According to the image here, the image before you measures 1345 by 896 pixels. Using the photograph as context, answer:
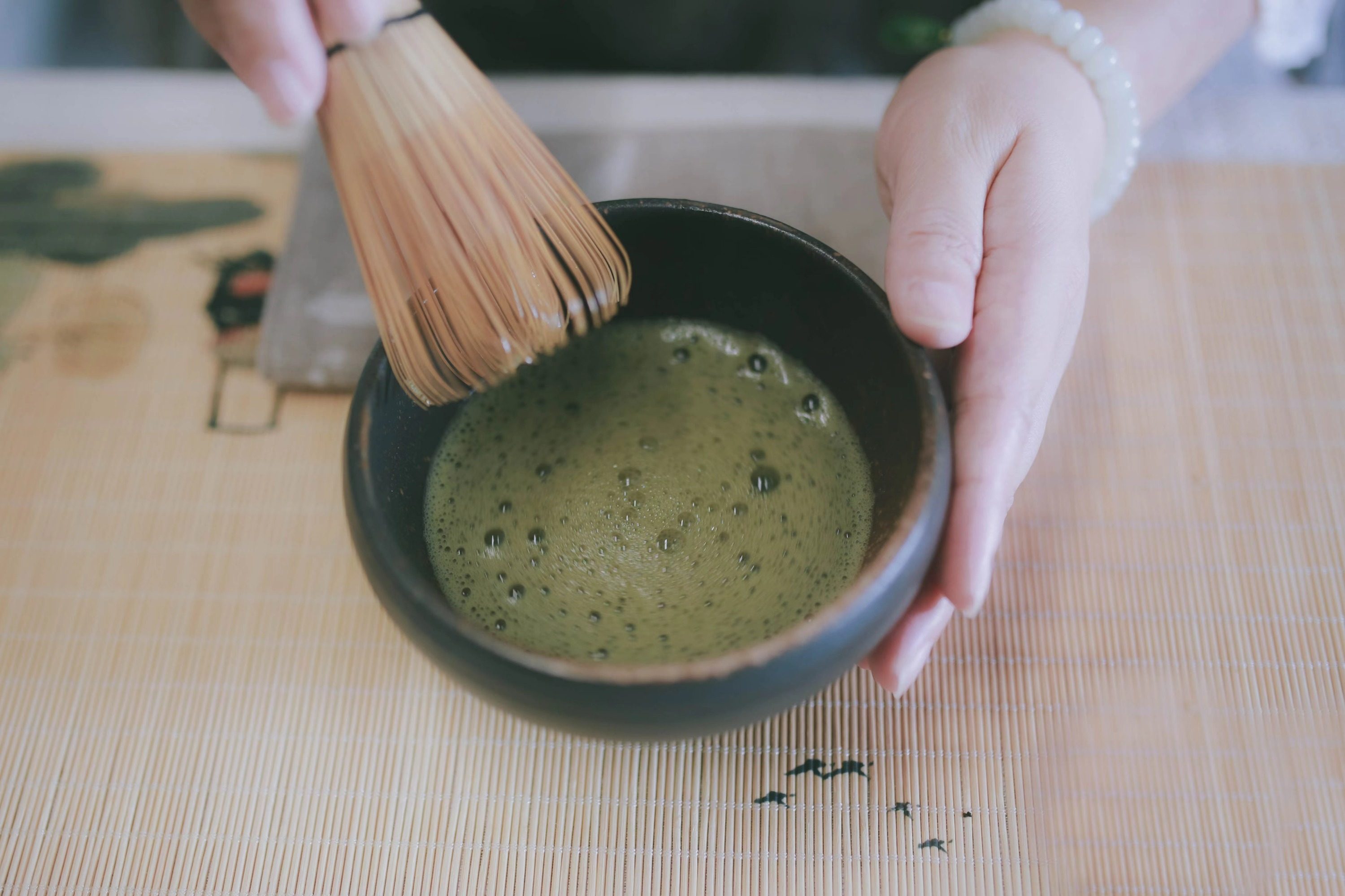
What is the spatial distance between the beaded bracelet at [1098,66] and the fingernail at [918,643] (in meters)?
0.38

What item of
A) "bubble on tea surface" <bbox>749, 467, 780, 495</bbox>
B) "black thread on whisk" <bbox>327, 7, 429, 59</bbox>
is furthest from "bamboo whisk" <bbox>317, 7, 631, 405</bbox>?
"bubble on tea surface" <bbox>749, 467, 780, 495</bbox>

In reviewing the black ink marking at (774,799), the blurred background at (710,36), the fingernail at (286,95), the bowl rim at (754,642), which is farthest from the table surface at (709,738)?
the blurred background at (710,36)

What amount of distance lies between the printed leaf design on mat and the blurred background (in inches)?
13.0

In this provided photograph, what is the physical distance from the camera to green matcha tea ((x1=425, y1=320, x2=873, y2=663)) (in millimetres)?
519

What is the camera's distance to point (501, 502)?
563 mm

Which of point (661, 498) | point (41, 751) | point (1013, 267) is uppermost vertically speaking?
point (1013, 267)

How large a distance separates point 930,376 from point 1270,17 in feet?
1.90

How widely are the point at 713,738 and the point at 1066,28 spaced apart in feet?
1.89

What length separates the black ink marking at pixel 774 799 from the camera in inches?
20.7

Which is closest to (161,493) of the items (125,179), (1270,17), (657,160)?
(125,179)

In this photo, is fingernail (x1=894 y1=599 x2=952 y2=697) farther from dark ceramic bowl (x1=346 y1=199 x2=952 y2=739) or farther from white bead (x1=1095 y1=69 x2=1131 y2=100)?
white bead (x1=1095 y1=69 x2=1131 y2=100)

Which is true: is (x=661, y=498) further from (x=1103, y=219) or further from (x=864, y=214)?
(x=1103, y=219)

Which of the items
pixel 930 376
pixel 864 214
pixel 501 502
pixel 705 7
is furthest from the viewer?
pixel 705 7

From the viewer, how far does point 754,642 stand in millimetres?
502
